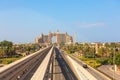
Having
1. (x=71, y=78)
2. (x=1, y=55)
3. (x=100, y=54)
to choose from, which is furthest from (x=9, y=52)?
(x=71, y=78)

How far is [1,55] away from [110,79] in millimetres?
77351

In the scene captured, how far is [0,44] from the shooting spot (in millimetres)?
181125

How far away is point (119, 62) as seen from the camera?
6475cm

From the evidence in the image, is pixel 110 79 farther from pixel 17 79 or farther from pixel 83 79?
pixel 17 79

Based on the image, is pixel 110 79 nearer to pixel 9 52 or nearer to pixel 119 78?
pixel 119 78

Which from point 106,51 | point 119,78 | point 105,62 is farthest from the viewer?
point 106,51

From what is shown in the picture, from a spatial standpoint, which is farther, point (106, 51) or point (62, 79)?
point (106, 51)

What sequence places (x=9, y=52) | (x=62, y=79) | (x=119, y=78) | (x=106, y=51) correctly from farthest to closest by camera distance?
1. (x=9, y=52)
2. (x=106, y=51)
3. (x=119, y=78)
4. (x=62, y=79)

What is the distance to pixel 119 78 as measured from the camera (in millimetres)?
50750

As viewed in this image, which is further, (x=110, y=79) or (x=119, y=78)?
(x=119, y=78)

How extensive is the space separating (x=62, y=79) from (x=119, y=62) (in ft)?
77.8

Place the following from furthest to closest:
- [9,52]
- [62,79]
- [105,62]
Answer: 1. [9,52]
2. [105,62]
3. [62,79]

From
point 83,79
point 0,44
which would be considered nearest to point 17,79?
point 83,79

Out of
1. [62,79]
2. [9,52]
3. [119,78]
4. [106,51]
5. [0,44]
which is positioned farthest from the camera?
[0,44]
